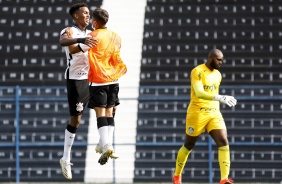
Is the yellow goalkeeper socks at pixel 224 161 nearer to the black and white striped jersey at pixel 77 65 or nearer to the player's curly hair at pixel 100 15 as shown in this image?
the black and white striped jersey at pixel 77 65

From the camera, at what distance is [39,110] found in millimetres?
16891

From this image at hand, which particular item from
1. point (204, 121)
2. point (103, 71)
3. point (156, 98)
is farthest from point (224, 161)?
point (156, 98)

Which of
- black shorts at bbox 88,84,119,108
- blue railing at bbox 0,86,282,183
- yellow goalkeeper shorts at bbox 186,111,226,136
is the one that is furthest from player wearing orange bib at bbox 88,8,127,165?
blue railing at bbox 0,86,282,183

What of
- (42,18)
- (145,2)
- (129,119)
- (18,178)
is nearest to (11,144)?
(18,178)

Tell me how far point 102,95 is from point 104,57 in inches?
17.7

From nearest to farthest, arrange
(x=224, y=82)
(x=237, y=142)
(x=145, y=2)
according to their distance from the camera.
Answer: (x=237, y=142)
(x=224, y=82)
(x=145, y=2)

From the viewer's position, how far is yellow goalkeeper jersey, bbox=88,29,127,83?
11.1 metres

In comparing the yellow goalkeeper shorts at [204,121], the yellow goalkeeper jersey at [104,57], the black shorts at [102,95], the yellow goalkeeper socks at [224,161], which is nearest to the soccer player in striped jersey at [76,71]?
the yellow goalkeeper jersey at [104,57]

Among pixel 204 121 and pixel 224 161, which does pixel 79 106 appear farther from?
pixel 224 161

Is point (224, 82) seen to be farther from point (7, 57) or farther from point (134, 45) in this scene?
point (7, 57)

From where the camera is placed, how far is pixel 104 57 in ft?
36.6

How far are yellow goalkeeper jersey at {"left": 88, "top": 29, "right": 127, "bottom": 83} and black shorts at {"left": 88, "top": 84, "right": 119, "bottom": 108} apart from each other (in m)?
0.10

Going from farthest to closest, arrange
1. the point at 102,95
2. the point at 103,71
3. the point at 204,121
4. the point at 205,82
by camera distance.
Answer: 1. the point at 204,121
2. the point at 205,82
3. the point at 102,95
4. the point at 103,71

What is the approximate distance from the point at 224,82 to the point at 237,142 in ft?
7.75
